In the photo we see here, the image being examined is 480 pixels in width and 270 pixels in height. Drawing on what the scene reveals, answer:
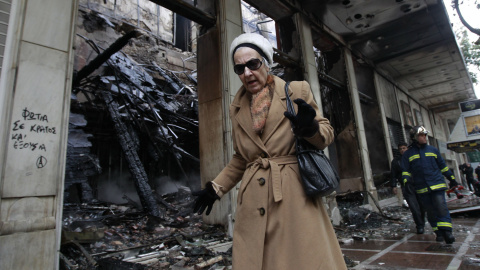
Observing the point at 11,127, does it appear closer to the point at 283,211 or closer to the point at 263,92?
the point at 263,92

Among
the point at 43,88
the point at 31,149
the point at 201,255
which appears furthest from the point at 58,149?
the point at 201,255

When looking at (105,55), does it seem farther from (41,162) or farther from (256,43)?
(256,43)

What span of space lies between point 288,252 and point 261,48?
1.17m

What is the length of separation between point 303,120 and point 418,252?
394cm

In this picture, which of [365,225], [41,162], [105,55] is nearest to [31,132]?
[41,162]

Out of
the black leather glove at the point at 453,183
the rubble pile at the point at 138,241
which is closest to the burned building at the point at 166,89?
the rubble pile at the point at 138,241

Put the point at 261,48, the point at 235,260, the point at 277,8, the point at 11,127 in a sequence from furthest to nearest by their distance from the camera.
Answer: the point at 277,8 < the point at 11,127 < the point at 261,48 < the point at 235,260

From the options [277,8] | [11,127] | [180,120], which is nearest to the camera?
[11,127]

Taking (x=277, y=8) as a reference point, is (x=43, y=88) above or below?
below

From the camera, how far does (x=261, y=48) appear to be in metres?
1.70

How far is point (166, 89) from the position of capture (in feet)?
39.4

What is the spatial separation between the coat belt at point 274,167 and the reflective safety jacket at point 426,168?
440 cm

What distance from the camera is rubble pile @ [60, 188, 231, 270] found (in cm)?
355

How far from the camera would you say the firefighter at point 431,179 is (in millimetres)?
4504
